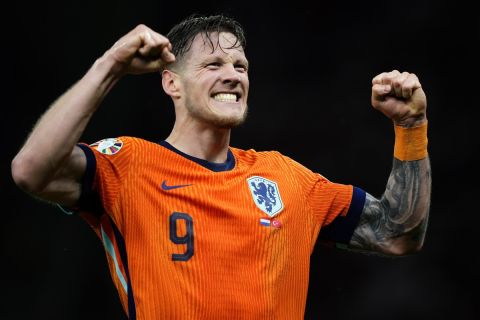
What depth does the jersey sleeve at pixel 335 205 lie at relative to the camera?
3.51 meters

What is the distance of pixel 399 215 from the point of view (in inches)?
136

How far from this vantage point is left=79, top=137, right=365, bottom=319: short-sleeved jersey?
119 inches

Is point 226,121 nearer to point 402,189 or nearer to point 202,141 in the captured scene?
point 202,141

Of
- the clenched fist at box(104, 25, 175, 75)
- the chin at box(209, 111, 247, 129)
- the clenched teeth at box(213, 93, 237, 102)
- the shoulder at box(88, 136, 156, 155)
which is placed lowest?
the shoulder at box(88, 136, 156, 155)

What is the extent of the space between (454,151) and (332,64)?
0.94 meters

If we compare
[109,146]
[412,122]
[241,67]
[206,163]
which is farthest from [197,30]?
[412,122]

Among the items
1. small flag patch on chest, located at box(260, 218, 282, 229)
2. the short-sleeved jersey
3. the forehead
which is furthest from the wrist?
the forehead

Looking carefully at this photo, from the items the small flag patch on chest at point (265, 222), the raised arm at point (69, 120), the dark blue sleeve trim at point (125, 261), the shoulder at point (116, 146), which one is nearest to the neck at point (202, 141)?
the shoulder at point (116, 146)

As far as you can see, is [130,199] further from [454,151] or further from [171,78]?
[454,151]

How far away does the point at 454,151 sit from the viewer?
5598 millimetres

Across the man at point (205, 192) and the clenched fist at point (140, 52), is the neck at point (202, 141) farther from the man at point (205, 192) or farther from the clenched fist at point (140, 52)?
the clenched fist at point (140, 52)

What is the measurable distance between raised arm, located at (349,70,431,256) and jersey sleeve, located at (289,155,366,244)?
0.03m

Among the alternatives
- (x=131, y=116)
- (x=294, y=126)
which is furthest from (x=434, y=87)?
(x=131, y=116)

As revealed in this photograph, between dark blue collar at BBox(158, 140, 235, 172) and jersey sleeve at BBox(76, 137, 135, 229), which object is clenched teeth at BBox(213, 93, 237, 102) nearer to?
dark blue collar at BBox(158, 140, 235, 172)
